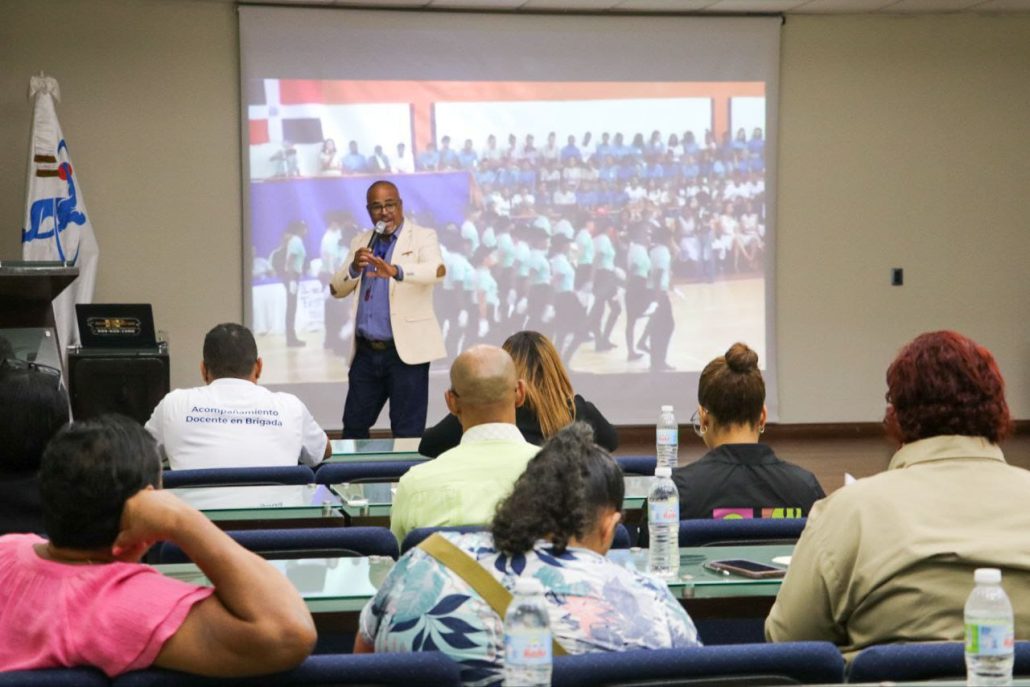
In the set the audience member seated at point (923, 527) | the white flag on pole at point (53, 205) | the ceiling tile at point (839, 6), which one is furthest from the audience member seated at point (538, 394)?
the ceiling tile at point (839, 6)

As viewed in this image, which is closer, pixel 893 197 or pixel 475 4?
pixel 475 4

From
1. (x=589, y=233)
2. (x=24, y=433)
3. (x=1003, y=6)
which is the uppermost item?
(x=1003, y=6)

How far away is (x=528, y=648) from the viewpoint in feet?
6.22

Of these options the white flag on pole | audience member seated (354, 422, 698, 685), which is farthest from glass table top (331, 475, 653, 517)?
the white flag on pole

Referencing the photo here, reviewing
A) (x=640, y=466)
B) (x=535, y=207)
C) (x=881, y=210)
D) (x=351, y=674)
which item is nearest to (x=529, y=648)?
(x=351, y=674)

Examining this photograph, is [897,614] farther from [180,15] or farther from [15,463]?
[180,15]

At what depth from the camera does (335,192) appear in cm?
945

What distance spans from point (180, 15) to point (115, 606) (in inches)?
300

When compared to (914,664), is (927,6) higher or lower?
higher

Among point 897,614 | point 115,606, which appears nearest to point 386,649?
point 115,606

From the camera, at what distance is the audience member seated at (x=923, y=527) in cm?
245

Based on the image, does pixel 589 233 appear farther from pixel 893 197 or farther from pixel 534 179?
pixel 893 197

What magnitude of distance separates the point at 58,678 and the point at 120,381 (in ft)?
18.3

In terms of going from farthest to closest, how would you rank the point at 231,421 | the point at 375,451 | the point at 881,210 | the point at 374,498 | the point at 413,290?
1. the point at 881,210
2. the point at 413,290
3. the point at 375,451
4. the point at 231,421
5. the point at 374,498
